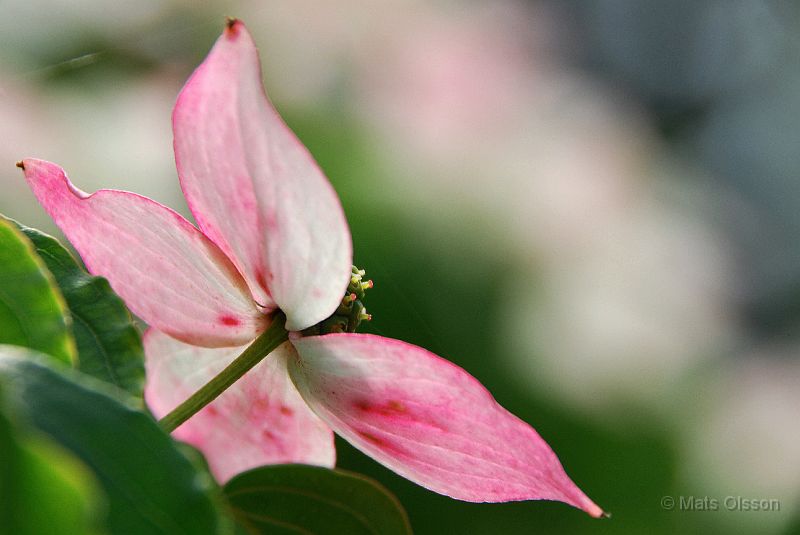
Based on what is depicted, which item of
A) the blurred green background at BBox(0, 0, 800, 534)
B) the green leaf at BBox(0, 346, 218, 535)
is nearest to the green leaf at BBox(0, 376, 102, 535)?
the green leaf at BBox(0, 346, 218, 535)

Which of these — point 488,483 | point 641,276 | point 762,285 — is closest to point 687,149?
point 762,285

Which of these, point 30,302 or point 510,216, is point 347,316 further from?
point 510,216

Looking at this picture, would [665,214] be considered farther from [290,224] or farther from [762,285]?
[290,224]

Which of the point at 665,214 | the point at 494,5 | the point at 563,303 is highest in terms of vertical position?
the point at 494,5

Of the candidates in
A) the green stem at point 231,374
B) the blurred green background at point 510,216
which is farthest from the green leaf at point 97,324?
the blurred green background at point 510,216

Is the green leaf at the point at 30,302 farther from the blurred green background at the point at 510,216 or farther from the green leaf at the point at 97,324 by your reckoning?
the blurred green background at the point at 510,216
